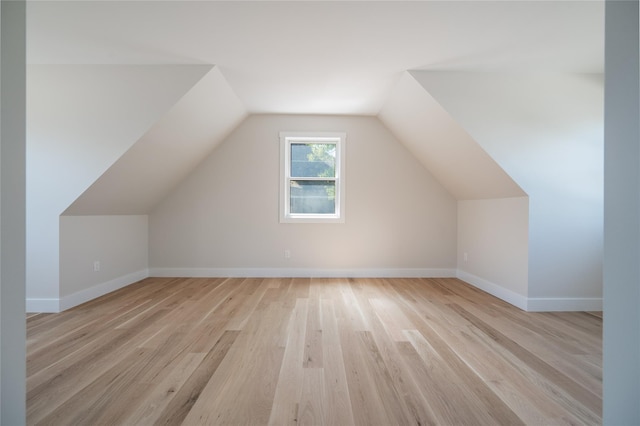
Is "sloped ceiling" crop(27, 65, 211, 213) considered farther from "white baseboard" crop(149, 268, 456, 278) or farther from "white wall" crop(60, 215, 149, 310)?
"white baseboard" crop(149, 268, 456, 278)

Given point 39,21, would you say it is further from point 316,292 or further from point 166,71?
point 316,292

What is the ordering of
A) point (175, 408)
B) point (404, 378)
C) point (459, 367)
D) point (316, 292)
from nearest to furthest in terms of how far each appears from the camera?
point (175, 408) < point (404, 378) < point (459, 367) < point (316, 292)

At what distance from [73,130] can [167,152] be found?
2.88ft

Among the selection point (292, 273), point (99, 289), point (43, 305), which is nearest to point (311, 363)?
point (292, 273)

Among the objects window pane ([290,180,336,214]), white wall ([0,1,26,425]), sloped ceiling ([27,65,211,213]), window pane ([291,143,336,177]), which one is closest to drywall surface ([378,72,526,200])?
window pane ([291,143,336,177])

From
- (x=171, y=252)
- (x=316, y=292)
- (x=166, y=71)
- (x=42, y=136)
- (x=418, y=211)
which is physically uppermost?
(x=166, y=71)

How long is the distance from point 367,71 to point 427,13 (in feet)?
3.19

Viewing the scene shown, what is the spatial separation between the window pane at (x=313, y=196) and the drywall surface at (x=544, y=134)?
217cm

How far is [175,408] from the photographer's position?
59.5 inches

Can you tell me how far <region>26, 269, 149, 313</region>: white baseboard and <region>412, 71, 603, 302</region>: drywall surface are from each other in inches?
169

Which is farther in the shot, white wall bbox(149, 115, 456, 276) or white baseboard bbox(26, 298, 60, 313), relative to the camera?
white wall bbox(149, 115, 456, 276)

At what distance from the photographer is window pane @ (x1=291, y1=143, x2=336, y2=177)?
15.7ft

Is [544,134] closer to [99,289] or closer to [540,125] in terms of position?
[540,125]

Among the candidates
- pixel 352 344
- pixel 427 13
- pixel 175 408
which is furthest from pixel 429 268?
pixel 175 408
